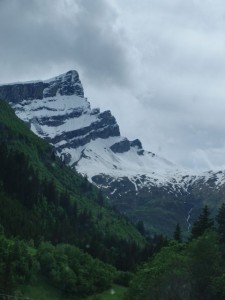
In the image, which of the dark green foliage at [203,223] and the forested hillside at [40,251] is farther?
the forested hillside at [40,251]

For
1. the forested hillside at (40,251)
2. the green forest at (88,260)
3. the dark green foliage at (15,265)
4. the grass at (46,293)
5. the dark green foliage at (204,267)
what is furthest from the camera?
the forested hillside at (40,251)

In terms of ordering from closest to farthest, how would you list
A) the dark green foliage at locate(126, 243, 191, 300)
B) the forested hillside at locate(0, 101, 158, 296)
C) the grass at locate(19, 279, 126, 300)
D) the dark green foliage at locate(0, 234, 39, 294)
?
the dark green foliage at locate(126, 243, 191, 300)
the dark green foliage at locate(0, 234, 39, 294)
the grass at locate(19, 279, 126, 300)
the forested hillside at locate(0, 101, 158, 296)

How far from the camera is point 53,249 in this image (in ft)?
400

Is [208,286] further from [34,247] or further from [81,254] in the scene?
[34,247]

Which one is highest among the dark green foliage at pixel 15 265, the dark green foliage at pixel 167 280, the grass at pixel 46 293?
the dark green foliage at pixel 167 280

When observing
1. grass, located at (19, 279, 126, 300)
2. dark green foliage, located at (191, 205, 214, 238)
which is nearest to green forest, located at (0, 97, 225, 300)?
dark green foliage, located at (191, 205, 214, 238)

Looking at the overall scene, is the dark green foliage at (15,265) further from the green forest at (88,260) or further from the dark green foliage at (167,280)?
the dark green foliage at (167,280)

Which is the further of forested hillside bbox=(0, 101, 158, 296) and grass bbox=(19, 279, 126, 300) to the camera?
forested hillside bbox=(0, 101, 158, 296)

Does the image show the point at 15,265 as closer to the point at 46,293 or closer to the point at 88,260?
the point at 46,293

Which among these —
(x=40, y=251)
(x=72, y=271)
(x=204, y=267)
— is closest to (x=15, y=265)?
(x=40, y=251)

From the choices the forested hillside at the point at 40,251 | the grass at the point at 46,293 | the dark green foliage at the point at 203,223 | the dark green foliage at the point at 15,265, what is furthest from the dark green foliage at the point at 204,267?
the dark green foliage at the point at 15,265

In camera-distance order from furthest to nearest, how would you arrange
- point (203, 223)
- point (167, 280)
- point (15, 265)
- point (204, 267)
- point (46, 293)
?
point (46, 293), point (15, 265), point (203, 223), point (204, 267), point (167, 280)

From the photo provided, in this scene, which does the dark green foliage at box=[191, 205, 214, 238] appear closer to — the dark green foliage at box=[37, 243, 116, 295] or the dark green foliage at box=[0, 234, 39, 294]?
the dark green foliage at box=[0, 234, 39, 294]

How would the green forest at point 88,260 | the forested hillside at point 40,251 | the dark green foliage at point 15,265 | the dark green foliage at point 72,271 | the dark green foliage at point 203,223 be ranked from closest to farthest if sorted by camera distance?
the green forest at point 88,260 → the dark green foliage at point 203,223 → the dark green foliage at point 15,265 → the forested hillside at point 40,251 → the dark green foliage at point 72,271
